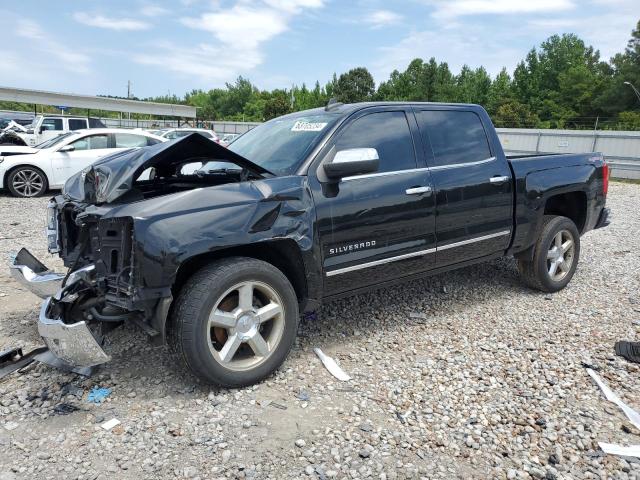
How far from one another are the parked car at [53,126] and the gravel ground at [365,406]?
18.8 meters

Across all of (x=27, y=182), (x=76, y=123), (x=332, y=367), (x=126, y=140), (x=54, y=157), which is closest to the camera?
(x=332, y=367)

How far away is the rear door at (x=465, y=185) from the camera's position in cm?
412

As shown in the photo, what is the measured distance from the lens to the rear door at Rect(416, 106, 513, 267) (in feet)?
13.5

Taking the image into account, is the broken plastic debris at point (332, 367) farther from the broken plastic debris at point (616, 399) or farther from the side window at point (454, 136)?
the side window at point (454, 136)

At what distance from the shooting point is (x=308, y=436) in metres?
2.77

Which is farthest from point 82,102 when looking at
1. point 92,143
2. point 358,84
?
point 358,84

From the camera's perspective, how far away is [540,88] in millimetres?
67500

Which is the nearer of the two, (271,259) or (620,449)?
(620,449)

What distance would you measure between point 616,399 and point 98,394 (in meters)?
3.33

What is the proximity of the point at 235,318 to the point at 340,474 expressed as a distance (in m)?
1.13

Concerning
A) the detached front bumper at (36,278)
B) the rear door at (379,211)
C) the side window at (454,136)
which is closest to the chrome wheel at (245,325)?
the rear door at (379,211)

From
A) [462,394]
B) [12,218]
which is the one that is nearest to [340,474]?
[462,394]

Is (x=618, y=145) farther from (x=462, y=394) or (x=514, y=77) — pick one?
(x=514, y=77)

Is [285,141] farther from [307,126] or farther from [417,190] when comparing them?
[417,190]
